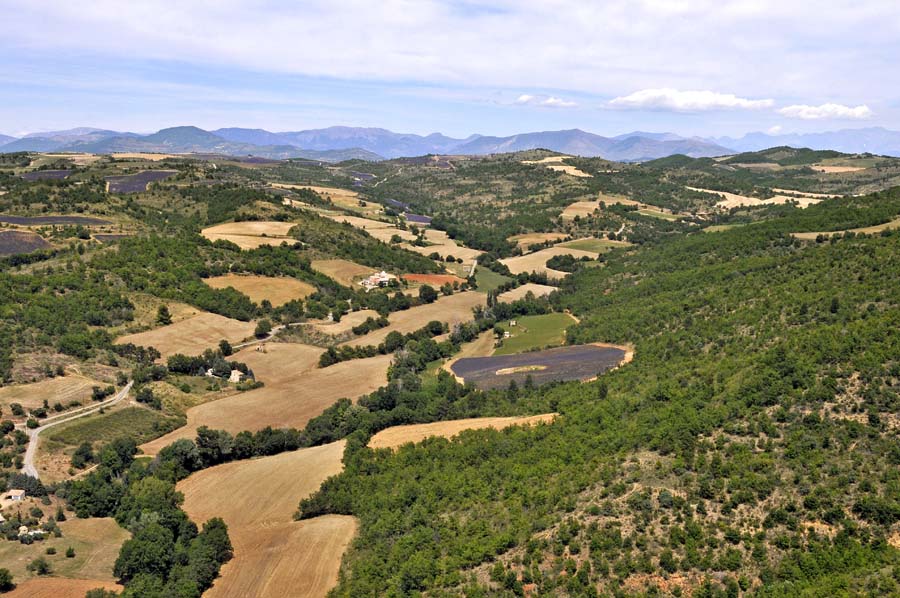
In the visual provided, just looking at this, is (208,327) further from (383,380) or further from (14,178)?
(14,178)

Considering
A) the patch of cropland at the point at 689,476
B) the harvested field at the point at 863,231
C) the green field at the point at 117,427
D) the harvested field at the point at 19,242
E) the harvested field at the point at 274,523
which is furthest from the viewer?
the harvested field at the point at 19,242

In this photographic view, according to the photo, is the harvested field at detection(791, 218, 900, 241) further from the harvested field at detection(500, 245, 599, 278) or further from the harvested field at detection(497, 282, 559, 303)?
the harvested field at detection(500, 245, 599, 278)

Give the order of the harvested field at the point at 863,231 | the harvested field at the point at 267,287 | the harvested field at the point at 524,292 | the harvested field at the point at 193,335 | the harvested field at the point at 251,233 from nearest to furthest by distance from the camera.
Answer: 1. the harvested field at the point at 193,335
2. the harvested field at the point at 863,231
3. the harvested field at the point at 267,287
4. the harvested field at the point at 524,292
5. the harvested field at the point at 251,233

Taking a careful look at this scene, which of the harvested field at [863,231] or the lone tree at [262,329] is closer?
the harvested field at [863,231]

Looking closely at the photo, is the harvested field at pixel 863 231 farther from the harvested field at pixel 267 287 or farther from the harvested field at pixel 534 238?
the harvested field at pixel 267 287

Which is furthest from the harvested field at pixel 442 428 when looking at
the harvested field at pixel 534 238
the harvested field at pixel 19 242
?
the harvested field at pixel 534 238

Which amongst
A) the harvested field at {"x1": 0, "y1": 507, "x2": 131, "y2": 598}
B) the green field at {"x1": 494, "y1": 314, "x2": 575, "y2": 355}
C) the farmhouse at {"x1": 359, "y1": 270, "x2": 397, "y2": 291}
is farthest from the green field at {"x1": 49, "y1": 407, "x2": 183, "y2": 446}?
the farmhouse at {"x1": 359, "y1": 270, "x2": 397, "y2": 291}

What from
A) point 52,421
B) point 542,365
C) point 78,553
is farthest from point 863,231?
point 52,421

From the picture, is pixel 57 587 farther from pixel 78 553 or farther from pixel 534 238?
pixel 534 238
